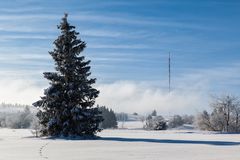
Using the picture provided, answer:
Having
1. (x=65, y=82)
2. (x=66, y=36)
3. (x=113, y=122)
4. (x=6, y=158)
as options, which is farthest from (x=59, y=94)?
(x=113, y=122)

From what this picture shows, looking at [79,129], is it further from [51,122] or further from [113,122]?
[113,122]

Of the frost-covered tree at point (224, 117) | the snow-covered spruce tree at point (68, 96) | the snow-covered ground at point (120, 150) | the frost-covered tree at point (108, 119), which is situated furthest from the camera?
the frost-covered tree at point (108, 119)

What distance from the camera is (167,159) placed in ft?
79.4

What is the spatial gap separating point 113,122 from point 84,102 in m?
116

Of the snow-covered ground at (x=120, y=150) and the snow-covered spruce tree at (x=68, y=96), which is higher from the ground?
the snow-covered spruce tree at (x=68, y=96)

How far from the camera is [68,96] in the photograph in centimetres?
4922

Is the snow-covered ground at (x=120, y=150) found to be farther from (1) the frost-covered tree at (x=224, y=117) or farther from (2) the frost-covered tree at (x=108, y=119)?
(2) the frost-covered tree at (x=108, y=119)

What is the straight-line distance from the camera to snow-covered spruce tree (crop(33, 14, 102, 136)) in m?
48.6

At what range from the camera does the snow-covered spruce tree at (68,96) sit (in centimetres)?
4862

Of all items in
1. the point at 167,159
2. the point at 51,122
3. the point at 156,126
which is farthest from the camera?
the point at 156,126

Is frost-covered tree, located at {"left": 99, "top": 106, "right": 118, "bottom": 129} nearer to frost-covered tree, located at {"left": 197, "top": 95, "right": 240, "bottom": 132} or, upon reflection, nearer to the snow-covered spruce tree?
frost-covered tree, located at {"left": 197, "top": 95, "right": 240, "bottom": 132}

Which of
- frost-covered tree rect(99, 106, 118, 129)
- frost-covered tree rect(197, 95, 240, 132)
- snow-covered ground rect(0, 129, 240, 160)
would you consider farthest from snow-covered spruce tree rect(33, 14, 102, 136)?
frost-covered tree rect(99, 106, 118, 129)

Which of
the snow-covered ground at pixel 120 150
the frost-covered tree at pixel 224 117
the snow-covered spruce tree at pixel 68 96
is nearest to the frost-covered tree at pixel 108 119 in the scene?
the frost-covered tree at pixel 224 117

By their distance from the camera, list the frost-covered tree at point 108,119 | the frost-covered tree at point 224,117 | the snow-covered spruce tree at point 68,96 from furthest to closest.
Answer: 1. the frost-covered tree at point 108,119
2. the frost-covered tree at point 224,117
3. the snow-covered spruce tree at point 68,96
